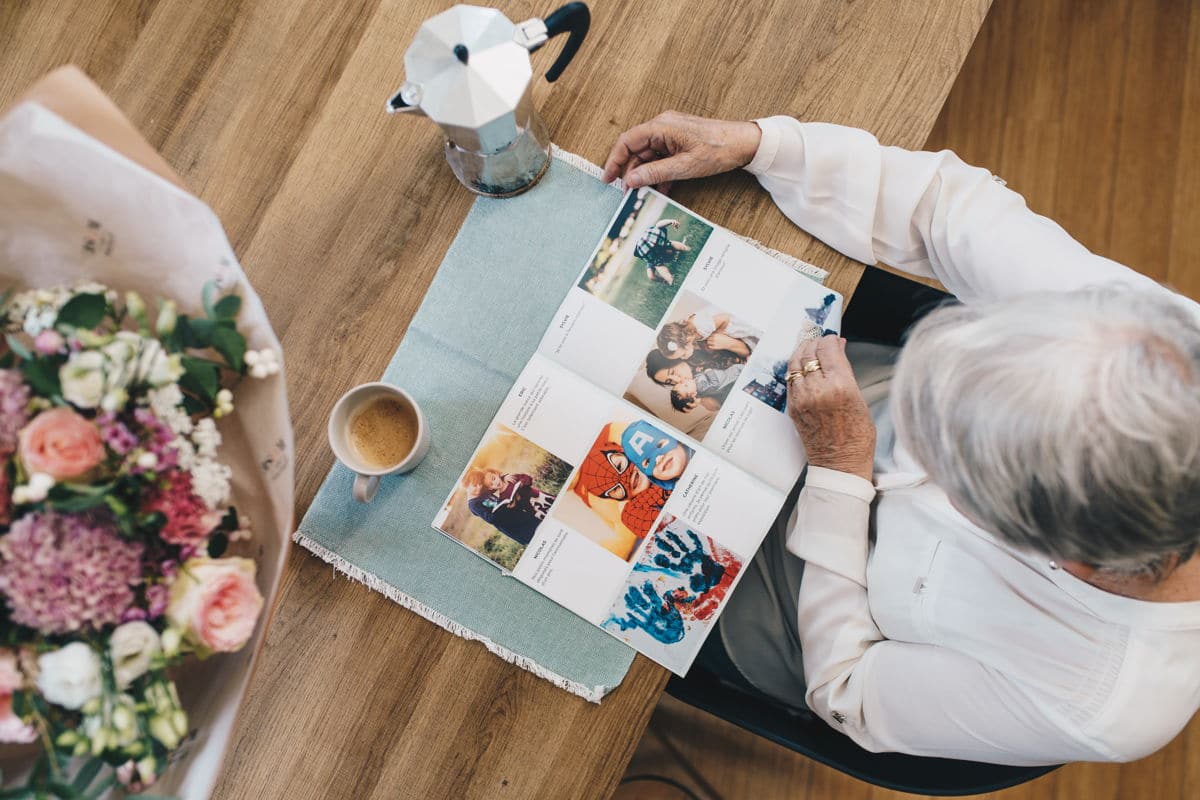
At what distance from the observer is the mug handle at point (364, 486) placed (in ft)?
2.57

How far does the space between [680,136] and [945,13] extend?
14.9 inches

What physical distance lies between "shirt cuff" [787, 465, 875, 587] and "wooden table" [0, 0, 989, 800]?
235 millimetres

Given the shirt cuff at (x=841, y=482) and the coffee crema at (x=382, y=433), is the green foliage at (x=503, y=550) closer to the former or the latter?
the coffee crema at (x=382, y=433)

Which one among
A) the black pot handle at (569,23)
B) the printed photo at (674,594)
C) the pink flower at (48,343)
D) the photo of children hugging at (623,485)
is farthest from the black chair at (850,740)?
the pink flower at (48,343)

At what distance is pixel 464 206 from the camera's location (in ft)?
2.95

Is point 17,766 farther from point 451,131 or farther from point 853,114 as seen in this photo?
point 853,114

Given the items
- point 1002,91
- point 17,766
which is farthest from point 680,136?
point 1002,91

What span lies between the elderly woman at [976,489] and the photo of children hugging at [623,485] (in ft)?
0.53

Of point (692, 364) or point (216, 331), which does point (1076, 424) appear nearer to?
point (692, 364)

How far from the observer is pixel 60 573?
1.61ft

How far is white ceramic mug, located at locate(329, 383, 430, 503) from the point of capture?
77cm

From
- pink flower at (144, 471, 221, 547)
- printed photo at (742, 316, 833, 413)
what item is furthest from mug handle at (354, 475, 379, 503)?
printed photo at (742, 316, 833, 413)

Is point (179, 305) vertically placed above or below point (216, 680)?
above

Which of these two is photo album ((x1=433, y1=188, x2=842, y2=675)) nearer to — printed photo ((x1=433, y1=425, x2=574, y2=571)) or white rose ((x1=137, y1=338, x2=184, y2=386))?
printed photo ((x1=433, y1=425, x2=574, y2=571))
